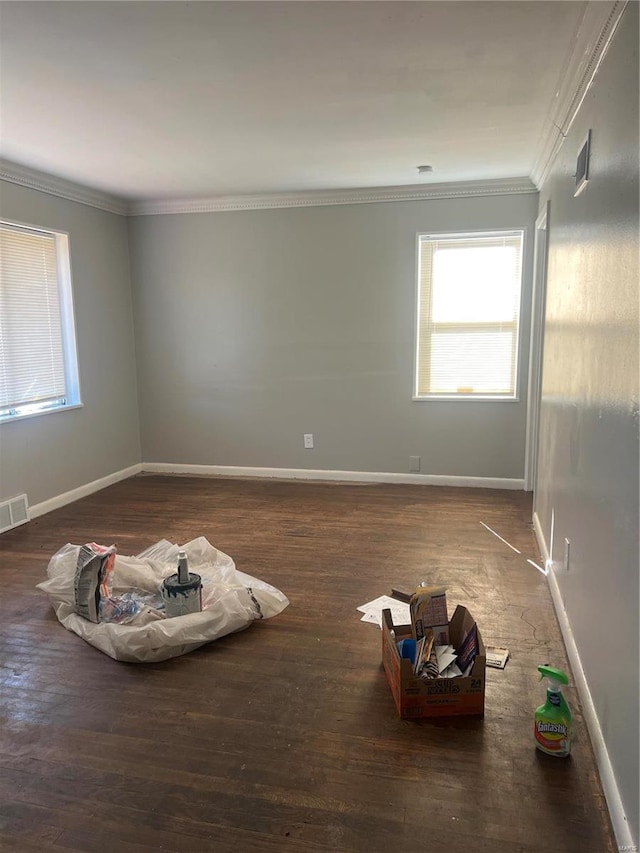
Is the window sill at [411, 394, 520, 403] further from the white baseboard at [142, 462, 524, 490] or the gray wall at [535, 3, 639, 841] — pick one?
the gray wall at [535, 3, 639, 841]

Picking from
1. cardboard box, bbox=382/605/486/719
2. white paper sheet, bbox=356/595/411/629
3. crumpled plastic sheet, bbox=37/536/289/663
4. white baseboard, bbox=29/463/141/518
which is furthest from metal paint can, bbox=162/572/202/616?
white baseboard, bbox=29/463/141/518

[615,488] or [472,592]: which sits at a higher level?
[615,488]

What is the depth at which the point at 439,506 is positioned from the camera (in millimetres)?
4551

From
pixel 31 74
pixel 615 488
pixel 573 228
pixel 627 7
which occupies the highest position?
pixel 31 74

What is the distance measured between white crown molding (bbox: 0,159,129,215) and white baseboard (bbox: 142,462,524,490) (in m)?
2.44

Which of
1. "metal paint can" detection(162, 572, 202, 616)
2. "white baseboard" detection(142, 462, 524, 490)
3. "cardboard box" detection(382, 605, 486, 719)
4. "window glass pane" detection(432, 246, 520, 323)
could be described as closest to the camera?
"cardboard box" detection(382, 605, 486, 719)

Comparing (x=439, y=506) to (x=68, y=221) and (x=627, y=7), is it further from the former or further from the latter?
(x=68, y=221)

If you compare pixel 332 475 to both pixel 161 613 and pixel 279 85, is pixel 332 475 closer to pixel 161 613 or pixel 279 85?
pixel 161 613

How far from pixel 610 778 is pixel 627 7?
221 centimetres

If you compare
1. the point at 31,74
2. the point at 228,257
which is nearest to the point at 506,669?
the point at 31,74

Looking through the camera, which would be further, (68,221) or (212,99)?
(68,221)

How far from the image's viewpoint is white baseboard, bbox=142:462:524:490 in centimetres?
508

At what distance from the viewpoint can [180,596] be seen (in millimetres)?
2631

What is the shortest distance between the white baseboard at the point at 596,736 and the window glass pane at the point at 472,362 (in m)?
2.32
